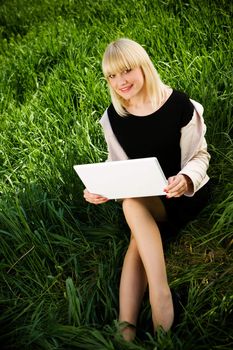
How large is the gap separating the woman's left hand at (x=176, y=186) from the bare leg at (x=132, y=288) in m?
0.25

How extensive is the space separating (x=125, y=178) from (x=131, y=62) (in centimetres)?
46

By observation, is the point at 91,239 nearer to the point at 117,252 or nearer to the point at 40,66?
the point at 117,252

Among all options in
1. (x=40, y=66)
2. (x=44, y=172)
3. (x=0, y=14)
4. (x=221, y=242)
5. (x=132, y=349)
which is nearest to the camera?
(x=132, y=349)

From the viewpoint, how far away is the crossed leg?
6.56 ft

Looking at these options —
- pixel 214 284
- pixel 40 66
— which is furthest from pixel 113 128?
pixel 40 66

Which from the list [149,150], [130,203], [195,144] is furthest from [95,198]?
[195,144]

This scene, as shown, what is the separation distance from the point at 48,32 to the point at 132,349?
3119mm

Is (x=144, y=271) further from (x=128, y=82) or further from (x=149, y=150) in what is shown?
(x=128, y=82)

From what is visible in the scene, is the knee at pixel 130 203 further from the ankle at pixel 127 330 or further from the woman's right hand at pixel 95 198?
the ankle at pixel 127 330

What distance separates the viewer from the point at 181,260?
2352 mm

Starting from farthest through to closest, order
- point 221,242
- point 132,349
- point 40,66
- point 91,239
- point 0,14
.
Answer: point 0,14 < point 40,66 < point 91,239 < point 221,242 < point 132,349

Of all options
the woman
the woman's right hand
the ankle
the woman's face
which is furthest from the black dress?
the ankle

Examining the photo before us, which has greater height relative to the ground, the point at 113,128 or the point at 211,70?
the point at 113,128

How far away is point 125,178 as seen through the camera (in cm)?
204
